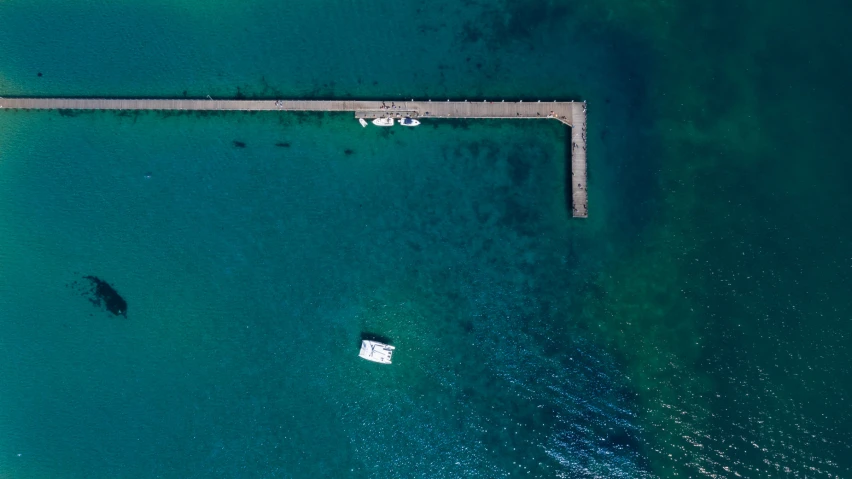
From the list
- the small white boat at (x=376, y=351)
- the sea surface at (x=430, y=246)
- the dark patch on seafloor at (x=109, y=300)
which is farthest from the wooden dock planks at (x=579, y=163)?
the dark patch on seafloor at (x=109, y=300)

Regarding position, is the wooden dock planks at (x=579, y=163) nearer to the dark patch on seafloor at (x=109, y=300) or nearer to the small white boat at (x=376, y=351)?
the small white boat at (x=376, y=351)

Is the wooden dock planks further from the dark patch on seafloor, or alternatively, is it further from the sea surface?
the dark patch on seafloor

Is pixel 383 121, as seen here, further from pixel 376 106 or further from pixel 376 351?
pixel 376 351

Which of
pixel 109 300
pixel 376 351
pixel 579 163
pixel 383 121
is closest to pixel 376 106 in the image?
pixel 383 121

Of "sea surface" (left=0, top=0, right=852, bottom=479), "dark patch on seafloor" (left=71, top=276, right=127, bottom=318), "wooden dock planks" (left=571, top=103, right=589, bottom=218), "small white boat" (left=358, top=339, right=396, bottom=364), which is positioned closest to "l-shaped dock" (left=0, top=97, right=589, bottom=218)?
"wooden dock planks" (left=571, top=103, right=589, bottom=218)

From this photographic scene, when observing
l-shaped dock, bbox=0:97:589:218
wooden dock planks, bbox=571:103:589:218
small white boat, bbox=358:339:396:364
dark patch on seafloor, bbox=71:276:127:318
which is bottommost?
small white boat, bbox=358:339:396:364

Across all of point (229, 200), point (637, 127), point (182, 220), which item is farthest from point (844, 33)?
point (182, 220)
